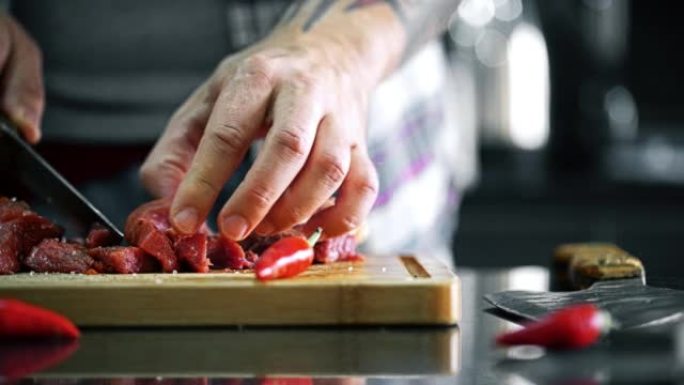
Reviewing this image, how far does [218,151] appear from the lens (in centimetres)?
Answer: 159

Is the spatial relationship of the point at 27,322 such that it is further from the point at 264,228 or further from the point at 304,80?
the point at 304,80

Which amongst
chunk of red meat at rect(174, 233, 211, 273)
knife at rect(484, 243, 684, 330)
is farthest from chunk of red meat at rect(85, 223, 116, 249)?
knife at rect(484, 243, 684, 330)

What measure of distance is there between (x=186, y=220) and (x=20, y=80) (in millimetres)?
807

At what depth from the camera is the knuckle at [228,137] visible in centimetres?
159

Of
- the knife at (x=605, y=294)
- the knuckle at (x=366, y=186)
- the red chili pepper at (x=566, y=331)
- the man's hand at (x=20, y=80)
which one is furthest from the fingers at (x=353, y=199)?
the man's hand at (x=20, y=80)

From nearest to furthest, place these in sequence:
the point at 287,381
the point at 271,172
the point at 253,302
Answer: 1. the point at 287,381
2. the point at 253,302
3. the point at 271,172

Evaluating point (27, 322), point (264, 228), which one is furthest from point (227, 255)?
point (27, 322)

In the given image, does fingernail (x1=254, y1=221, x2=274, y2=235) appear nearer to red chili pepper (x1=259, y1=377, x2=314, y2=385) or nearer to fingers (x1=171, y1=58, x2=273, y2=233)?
fingers (x1=171, y1=58, x2=273, y2=233)

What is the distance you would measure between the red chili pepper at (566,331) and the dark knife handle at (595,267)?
0.45 meters

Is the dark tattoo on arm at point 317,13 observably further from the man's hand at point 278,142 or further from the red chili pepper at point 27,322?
the red chili pepper at point 27,322

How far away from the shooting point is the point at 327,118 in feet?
5.43

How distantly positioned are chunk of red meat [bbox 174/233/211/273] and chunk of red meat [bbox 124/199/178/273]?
0.01 m

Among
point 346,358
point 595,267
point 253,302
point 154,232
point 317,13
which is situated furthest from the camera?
point 317,13

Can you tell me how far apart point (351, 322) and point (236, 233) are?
0.72 ft
